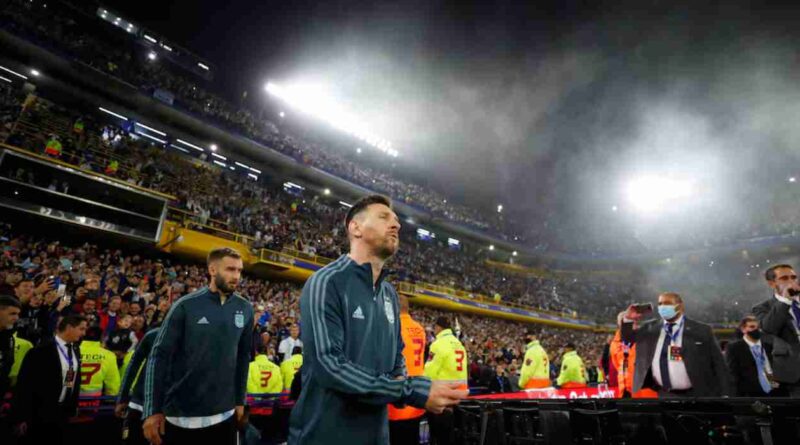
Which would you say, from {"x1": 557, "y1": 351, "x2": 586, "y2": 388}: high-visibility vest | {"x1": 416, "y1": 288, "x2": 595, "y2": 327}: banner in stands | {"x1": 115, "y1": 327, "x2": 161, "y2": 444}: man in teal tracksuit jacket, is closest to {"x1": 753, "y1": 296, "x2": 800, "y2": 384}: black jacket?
{"x1": 557, "y1": 351, "x2": 586, "y2": 388}: high-visibility vest

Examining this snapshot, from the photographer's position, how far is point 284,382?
27.0ft

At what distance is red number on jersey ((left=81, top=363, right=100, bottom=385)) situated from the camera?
5.60 metres

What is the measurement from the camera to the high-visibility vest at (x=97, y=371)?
5613 millimetres

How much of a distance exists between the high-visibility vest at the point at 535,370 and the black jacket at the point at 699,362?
4.35 m

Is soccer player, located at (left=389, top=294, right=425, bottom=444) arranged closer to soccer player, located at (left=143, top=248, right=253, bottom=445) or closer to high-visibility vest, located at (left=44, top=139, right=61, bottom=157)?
soccer player, located at (left=143, top=248, right=253, bottom=445)

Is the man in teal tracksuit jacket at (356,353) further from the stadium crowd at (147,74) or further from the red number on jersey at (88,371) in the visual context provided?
the stadium crowd at (147,74)

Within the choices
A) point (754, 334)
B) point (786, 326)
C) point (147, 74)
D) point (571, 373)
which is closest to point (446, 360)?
A: point (786, 326)

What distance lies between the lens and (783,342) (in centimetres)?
399

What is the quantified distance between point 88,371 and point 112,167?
536 inches

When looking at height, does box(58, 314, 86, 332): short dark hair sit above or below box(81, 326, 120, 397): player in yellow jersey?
above

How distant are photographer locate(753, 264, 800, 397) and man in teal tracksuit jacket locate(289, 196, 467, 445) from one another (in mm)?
4170

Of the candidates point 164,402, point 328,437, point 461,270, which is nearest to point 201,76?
point 461,270

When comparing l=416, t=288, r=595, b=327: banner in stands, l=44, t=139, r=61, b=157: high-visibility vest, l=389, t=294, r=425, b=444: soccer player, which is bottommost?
l=389, t=294, r=425, b=444: soccer player

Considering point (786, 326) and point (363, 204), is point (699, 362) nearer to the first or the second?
point (786, 326)
